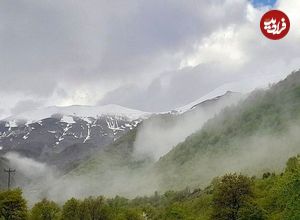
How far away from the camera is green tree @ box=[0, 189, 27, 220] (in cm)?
13375

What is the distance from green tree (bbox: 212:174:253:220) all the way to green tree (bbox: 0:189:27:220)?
177 feet

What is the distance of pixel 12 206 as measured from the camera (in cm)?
13562

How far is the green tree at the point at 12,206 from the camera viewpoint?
133750 millimetres

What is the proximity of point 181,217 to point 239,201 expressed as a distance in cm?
3712

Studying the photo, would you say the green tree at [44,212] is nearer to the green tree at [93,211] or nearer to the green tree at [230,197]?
the green tree at [93,211]

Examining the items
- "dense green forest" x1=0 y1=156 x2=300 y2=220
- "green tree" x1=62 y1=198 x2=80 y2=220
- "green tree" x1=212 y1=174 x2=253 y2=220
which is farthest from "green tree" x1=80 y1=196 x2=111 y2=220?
"green tree" x1=212 y1=174 x2=253 y2=220

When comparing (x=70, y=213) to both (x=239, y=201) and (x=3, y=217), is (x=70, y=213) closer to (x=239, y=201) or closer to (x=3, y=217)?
(x=3, y=217)

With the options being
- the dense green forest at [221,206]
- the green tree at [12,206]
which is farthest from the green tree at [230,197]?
the green tree at [12,206]

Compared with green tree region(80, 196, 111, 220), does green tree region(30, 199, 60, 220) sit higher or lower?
higher

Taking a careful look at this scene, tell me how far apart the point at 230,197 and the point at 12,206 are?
195 feet

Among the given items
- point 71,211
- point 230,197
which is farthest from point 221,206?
point 71,211

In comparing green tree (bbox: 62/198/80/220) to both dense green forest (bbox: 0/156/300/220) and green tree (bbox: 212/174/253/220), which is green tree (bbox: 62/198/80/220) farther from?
green tree (bbox: 212/174/253/220)

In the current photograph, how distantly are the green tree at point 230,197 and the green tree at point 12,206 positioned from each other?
5408cm

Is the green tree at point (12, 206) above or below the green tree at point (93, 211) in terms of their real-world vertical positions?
above
